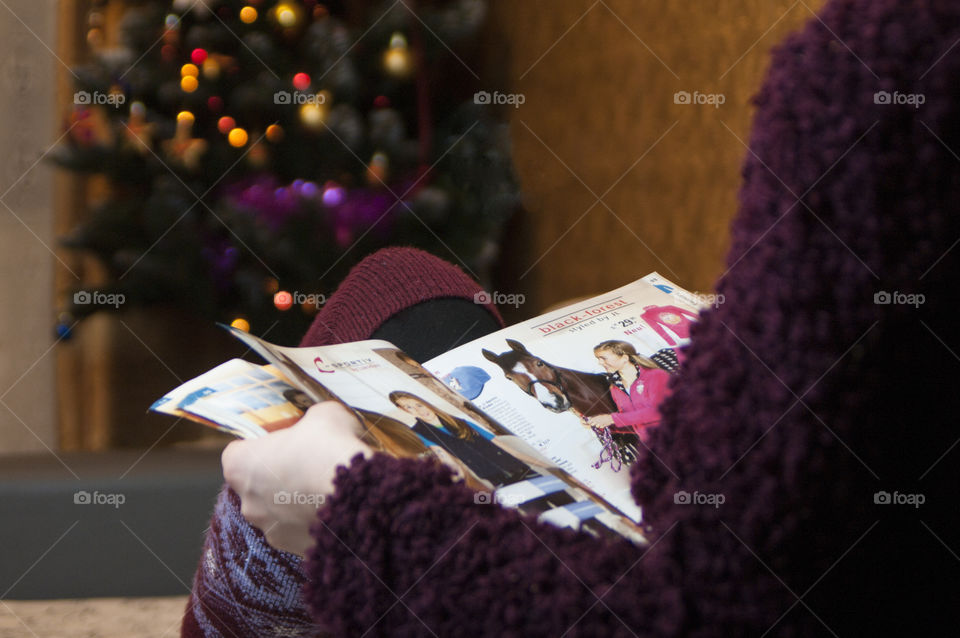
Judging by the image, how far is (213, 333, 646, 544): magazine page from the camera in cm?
43

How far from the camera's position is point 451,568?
0.34 metres

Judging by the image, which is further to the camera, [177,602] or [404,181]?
[404,181]

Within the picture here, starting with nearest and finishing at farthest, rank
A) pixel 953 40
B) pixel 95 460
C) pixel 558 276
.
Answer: pixel 953 40 < pixel 95 460 < pixel 558 276

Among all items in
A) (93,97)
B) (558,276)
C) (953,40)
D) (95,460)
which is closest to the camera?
(953,40)

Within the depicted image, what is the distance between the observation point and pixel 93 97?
5.04ft

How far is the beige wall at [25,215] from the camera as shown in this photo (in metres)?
1.76

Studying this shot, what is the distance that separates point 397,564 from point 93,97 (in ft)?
4.81

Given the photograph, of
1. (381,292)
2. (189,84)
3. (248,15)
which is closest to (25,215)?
(189,84)

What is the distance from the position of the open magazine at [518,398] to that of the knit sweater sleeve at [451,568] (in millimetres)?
25

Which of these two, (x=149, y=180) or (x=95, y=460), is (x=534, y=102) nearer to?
(x=149, y=180)

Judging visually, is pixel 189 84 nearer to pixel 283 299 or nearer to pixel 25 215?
pixel 283 299

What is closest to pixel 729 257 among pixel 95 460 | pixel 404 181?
pixel 95 460

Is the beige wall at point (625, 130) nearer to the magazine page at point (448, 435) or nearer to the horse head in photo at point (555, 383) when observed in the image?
the horse head in photo at point (555, 383)

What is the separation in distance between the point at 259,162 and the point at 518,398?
3.65ft
